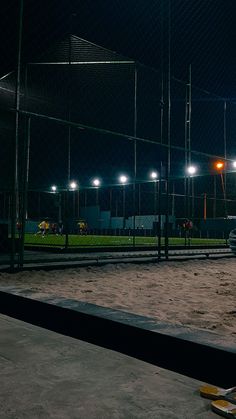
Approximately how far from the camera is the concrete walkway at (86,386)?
1.78m

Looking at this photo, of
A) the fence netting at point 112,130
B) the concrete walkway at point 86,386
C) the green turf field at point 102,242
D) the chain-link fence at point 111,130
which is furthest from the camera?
the green turf field at point 102,242

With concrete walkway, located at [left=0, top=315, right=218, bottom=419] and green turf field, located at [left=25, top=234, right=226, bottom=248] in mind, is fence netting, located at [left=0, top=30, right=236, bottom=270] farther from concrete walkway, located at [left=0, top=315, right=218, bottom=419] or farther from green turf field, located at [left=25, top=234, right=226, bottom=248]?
concrete walkway, located at [left=0, top=315, right=218, bottom=419]

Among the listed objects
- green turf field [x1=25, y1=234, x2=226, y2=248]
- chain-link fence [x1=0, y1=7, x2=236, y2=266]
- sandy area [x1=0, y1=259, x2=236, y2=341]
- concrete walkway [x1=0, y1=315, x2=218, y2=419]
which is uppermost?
chain-link fence [x1=0, y1=7, x2=236, y2=266]

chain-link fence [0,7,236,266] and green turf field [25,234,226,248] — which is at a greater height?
chain-link fence [0,7,236,266]

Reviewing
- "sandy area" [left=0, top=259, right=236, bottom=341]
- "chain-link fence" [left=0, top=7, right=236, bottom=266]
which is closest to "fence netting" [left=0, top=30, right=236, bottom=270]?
"chain-link fence" [left=0, top=7, right=236, bottom=266]

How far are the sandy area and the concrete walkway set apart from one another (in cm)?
61

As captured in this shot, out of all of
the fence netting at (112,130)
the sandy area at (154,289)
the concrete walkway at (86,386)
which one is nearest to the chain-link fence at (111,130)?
the fence netting at (112,130)

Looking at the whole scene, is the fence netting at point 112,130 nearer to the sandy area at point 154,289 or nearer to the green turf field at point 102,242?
the green turf field at point 102,242

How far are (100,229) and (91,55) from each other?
768 inches

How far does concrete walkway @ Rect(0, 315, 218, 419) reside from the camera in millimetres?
1781

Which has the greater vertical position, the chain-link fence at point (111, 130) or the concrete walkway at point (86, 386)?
the chain-link fence at point (111, 130)

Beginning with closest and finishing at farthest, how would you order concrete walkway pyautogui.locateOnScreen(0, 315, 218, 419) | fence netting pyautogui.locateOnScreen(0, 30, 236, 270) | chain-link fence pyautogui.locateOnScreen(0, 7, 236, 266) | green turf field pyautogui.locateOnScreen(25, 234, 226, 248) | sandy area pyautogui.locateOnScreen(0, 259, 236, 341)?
concrete walkway pyautogui.locateOnScreen(0, 315, 218, 419) → sandy area pyautogui.locateOnScreen(0, 259, 236, 341) → chain-link fence pyautogui.locateOnScreen(0, 7, 236, 266) → fence netting pyautogui.locateOnScreen(0, 30, 236, 270) → green turf field pyautogui.locateOnScreen(25, 234, 226, 248)

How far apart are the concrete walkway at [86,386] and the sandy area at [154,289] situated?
611 millimetres

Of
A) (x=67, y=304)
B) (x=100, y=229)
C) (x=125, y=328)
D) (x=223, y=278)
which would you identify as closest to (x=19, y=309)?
(x=67, y=304)
